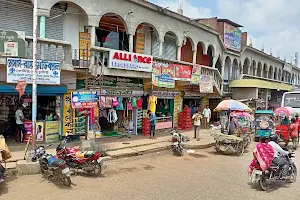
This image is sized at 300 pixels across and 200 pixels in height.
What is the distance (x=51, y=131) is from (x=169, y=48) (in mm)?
9157

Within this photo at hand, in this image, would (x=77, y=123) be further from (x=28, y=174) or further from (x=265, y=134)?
(x=265, y=134)

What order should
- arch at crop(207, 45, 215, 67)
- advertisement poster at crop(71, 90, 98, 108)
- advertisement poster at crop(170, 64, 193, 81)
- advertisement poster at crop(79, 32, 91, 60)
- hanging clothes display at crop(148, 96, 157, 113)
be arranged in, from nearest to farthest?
advertisement poster at crop(71, 90, 98, 108), advertisement poster at crop(79, 32, 91, 60), hanging clothes display at crop(148, 96, 157, 113), advertisement poster at crop(170, 64, 193, 81), arch at crop(207, 45, 215, 67)

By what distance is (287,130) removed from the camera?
13008 millimetres

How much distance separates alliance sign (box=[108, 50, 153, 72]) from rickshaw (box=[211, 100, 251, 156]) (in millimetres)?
4088

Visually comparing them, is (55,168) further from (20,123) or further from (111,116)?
→ (111,116)

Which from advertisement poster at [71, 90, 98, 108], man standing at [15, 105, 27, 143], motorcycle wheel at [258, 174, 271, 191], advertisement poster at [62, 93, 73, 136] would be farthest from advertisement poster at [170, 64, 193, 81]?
motorcycle wheel at [258, 174, 271, 191]

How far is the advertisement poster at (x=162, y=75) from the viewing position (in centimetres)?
1420

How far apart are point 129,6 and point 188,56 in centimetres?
771

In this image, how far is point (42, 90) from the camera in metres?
10.6

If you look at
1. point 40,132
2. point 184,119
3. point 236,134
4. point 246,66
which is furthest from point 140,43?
point 246,66

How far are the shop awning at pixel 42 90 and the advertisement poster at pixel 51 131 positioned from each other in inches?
50.6

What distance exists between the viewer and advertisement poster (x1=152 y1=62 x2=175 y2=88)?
1420 cm

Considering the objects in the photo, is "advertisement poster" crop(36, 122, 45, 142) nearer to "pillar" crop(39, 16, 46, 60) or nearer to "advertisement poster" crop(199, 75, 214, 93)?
"pillar" crop(39, 16, 46, 60)

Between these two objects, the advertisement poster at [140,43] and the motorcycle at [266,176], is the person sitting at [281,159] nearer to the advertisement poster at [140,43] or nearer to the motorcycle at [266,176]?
the motorcycle at [266,176]
